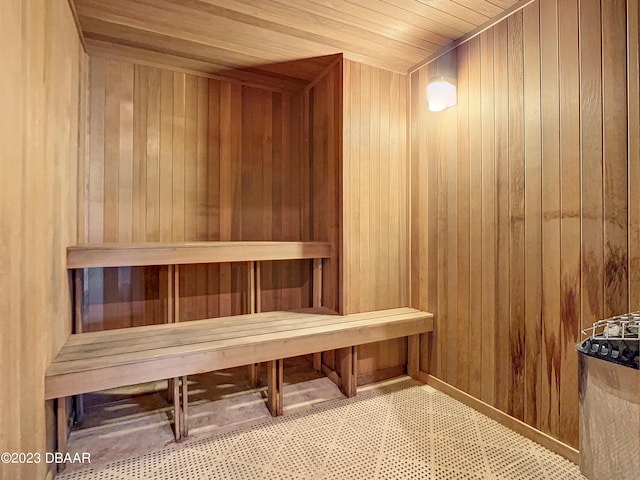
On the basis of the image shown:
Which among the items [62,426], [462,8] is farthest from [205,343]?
[462,8]

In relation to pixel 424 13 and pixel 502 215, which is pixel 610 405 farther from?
pixel 424 13

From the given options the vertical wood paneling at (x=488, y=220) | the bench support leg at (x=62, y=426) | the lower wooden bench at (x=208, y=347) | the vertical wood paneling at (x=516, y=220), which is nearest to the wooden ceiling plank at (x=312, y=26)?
the vertical wood paneling at (x=488, y=220)

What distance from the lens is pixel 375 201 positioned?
98.0 inches

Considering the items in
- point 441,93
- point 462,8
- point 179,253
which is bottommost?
point 179,253

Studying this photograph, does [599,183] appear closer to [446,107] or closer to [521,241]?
[521,241]

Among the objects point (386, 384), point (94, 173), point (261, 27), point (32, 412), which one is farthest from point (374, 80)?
point (32, 412)

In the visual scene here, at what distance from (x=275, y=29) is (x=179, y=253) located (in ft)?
4.90

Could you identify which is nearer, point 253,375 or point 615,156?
point 615,156

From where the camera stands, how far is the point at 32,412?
1.29 m

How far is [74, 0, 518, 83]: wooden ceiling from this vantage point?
72.9 inches

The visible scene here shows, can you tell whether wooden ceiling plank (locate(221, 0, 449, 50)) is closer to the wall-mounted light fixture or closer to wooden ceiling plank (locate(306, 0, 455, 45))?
wooden ceiling plank (locate(306, 0, 455, 45))

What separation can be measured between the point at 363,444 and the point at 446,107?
6.87 feet

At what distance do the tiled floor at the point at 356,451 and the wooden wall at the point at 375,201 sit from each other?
572 millimetres

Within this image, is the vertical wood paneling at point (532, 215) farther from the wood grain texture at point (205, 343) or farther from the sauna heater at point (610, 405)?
the sauna heater at point (610, 405)
